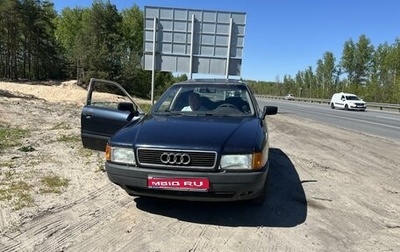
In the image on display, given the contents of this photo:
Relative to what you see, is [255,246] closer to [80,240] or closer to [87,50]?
[80,240]

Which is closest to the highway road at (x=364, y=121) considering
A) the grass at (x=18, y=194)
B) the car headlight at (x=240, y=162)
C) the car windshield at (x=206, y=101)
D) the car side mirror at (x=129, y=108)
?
the car windshield at (x=206, y=101)

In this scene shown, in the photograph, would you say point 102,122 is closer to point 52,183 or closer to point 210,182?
point 52,183

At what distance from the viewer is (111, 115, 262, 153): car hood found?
384cm

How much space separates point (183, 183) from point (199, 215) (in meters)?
0.73

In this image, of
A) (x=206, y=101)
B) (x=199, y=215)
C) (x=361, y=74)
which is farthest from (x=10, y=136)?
(x=361, y=74)

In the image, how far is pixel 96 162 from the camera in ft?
22.0

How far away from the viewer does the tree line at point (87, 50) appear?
4628cm

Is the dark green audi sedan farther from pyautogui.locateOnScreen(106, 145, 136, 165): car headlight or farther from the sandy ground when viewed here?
the sandy ground

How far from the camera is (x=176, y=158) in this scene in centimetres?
382

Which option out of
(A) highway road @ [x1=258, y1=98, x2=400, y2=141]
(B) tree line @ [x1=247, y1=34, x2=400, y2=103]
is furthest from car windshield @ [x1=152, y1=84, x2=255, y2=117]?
(B) tree line @ [x1=247, y1=34, x2=400, y2=103]

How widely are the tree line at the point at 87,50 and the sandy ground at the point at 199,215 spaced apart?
40485 mm

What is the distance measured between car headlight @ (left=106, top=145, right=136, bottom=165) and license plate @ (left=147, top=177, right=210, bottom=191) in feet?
1.22

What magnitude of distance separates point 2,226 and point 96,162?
9.57 feet

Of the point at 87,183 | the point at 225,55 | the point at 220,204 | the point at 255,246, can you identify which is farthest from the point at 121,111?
the point at 225,55
